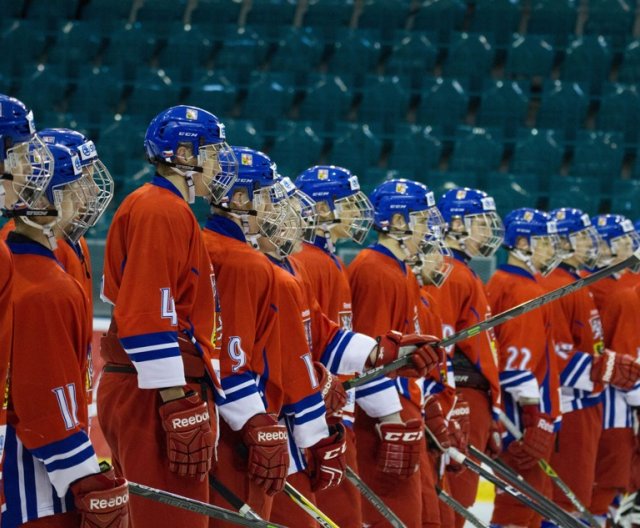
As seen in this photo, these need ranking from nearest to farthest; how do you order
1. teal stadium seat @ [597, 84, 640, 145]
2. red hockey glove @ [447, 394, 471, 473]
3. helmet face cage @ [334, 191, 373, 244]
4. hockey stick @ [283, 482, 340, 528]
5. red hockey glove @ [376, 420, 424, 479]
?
hockey stick @ [283, 482, 340, 528], red hockey glove @ [376, 420, 424, 479], helmet face cage @ [334, 191, 373, 244], red hockey glove @ [447, 394, 471, 473], teal stadium seat @ [597, 84, 640, 145]

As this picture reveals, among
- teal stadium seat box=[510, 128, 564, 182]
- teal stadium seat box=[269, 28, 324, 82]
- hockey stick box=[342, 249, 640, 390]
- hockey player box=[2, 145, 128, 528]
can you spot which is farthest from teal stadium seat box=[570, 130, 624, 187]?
hockey player box=[2, 145, 128, 528]

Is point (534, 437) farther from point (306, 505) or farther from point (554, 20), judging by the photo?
point (554, 20)

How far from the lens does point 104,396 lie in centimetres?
303

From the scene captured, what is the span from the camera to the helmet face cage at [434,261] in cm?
453

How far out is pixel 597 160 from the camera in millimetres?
9328

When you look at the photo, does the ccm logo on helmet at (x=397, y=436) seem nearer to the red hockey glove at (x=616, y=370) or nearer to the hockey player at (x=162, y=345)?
the hockey player at (x=162, y=345)

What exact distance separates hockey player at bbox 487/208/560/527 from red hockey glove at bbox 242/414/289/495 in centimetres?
231

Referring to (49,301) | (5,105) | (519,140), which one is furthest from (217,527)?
(519,140)

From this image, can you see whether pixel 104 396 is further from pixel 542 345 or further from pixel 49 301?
pixel 542 345

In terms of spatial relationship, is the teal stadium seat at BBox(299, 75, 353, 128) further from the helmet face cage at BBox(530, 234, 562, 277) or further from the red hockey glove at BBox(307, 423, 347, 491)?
the red hockey glove at BBox(307, 423, 347, 491)

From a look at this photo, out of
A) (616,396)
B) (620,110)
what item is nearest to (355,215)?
(616,396)

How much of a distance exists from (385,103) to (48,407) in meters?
7.51

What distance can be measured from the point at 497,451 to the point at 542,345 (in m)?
0.51

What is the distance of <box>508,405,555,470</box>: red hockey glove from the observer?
206 inches
